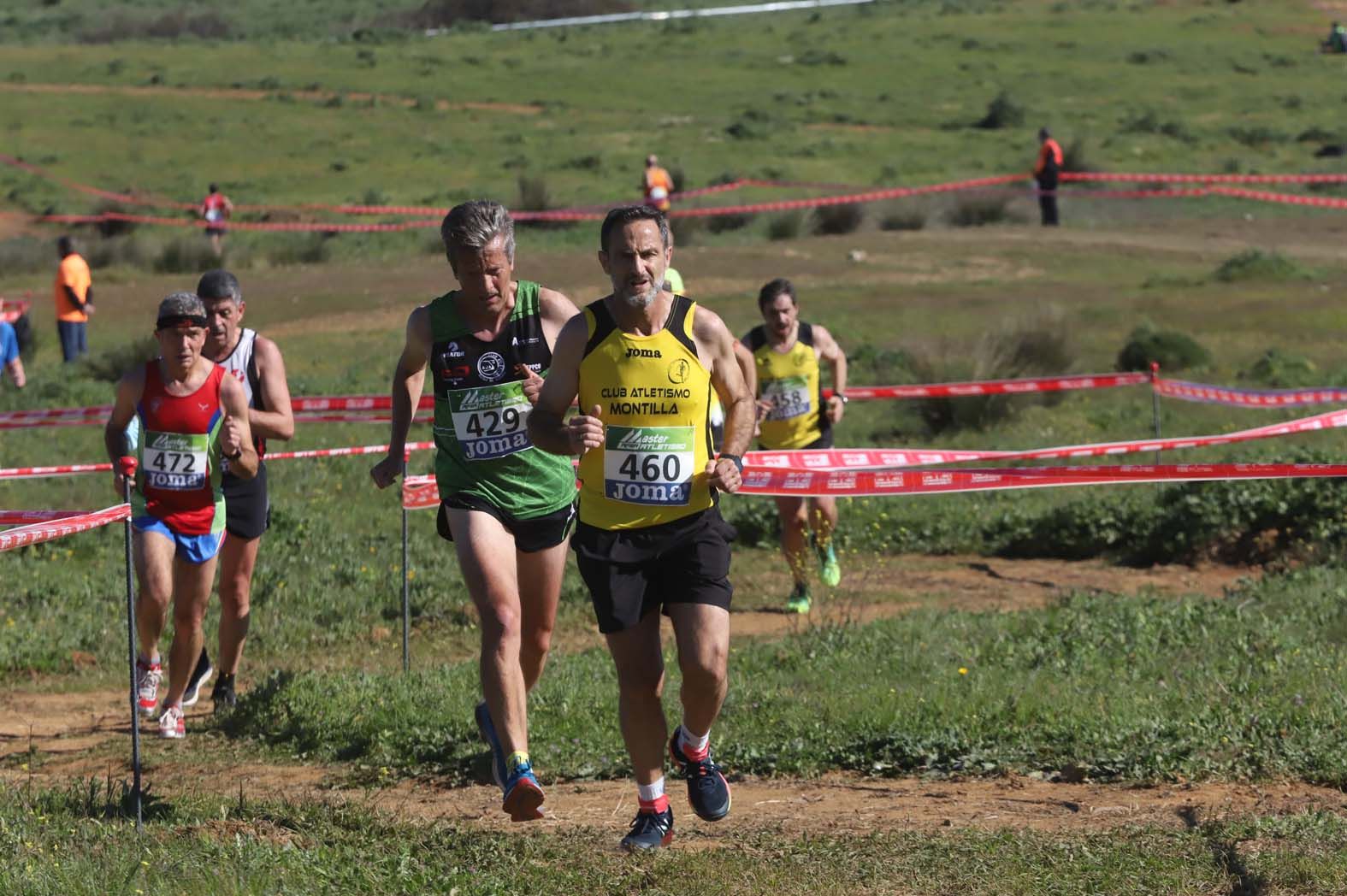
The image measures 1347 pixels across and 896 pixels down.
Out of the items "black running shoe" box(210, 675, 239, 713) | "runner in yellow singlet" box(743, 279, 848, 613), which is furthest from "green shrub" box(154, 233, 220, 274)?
"black running shoe" box(210, 675, 239, 713)

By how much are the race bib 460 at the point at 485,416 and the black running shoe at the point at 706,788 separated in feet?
3.96

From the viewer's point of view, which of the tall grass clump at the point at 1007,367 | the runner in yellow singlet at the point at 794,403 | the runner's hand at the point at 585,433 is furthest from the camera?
the tall grass clump at the point at 1007,367

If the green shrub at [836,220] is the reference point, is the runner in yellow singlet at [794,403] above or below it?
below

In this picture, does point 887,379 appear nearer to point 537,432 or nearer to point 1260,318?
point 1260,318

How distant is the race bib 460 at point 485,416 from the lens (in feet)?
21.2

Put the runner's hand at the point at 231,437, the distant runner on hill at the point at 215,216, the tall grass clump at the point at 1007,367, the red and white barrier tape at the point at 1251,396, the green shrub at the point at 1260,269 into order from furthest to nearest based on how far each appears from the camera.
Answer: the distant runner on hill at the point at 215,216, the green shrub at the point at 1260,269, the tall grass clump at the point at 1007,367, the red and white barrier tape at the point at 1251,396, the runner's hand at the point at 231,437

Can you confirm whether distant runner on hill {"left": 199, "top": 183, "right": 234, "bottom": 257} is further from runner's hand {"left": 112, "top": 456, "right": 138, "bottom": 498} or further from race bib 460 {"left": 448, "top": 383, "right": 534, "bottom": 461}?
race bib 460 {"left": 448, "top": 383, "right": 534, "bottom": 461}

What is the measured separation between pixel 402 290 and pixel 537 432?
20.0 metres

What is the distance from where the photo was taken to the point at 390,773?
749cm

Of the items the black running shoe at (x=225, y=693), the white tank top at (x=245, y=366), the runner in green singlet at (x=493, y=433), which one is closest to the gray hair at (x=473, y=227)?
the runner in green singlet at (x=493, y=433)

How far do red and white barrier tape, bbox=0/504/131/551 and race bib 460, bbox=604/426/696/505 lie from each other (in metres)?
2.19

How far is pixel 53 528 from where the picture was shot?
6.88 metres

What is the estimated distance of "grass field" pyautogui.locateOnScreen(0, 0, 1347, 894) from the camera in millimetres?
5809

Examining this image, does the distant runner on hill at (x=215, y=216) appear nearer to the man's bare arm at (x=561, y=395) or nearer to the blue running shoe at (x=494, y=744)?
the blue running shoe at (x=494, y=744)
